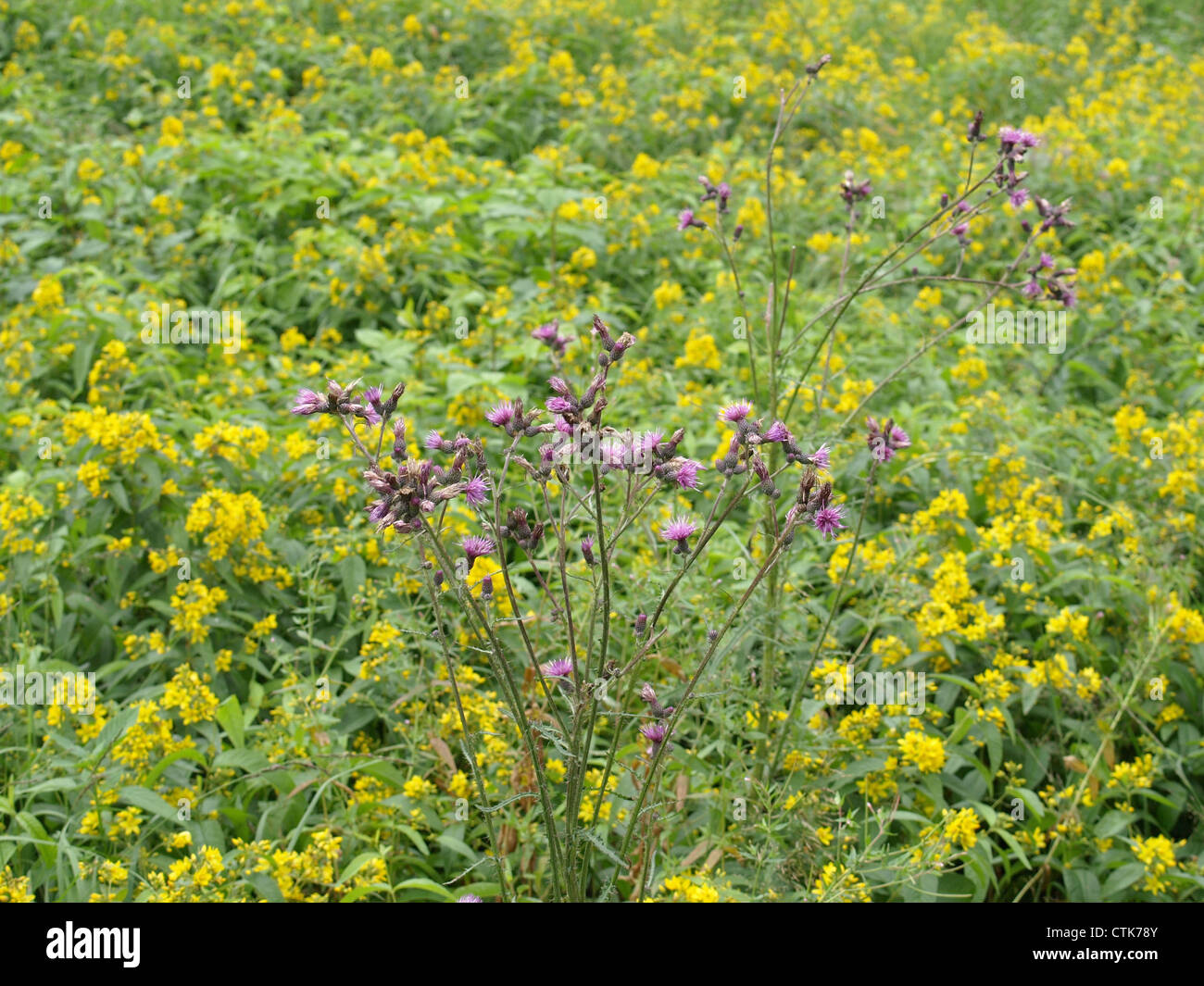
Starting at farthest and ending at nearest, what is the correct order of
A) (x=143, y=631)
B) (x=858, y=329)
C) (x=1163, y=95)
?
(x=1163, y=95) → (x=858, y=329) → (x=143, y=631)

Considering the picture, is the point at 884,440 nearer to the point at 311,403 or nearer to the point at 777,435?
the point at 777,435

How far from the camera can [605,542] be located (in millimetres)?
1817

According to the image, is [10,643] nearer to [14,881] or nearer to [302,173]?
[14,881]

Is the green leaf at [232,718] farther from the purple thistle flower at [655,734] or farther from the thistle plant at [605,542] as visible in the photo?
the purple thistle flower at [655,734]

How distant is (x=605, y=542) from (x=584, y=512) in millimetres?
1030

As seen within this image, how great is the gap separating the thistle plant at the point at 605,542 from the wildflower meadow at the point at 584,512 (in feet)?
0.06

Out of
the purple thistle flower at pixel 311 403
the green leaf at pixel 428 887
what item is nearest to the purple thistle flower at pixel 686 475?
the purple thistle flower at pixel 311 403

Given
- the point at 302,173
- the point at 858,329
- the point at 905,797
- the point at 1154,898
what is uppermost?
the point at 302,173

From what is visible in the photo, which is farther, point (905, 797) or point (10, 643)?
point (10, 643)

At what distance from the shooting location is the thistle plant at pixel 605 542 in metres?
1.76

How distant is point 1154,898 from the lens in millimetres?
2664

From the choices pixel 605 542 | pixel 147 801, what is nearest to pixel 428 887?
pixel 147 801

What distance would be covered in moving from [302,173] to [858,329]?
3.18 m
